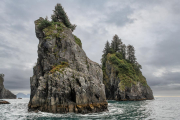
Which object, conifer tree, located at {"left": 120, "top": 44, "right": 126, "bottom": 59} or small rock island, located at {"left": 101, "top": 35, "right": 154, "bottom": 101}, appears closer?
small rock island, located at {"left": 101, "top": 35, "right": 154, "bottom": 101}

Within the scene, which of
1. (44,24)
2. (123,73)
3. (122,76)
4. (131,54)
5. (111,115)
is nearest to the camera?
(111,115)

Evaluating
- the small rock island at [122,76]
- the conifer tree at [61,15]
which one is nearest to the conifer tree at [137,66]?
the small rock island at [122,76]

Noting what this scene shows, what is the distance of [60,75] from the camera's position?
27.1 metres

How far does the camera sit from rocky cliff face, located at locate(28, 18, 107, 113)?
25250 millimetres

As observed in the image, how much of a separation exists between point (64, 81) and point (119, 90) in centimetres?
4919

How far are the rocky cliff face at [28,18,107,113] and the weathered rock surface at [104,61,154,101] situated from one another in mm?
37985

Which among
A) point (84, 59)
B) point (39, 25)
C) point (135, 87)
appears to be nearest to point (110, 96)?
point (135, 87)

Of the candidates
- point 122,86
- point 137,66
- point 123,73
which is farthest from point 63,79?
point 137,66

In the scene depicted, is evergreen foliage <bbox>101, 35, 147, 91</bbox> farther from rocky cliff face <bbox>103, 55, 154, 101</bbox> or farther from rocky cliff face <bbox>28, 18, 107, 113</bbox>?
rocky cliff face <bbox>28, 18, 107, 113</bbox>

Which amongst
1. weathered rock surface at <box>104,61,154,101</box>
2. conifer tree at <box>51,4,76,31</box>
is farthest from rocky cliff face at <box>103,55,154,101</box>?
conifer tree at <box>51,4,76,31</box>

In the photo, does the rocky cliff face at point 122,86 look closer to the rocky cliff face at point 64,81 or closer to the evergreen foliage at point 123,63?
the evergreen foliage at point 123,63

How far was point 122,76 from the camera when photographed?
74812 mm

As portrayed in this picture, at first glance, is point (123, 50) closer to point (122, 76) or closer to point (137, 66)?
point (137, 66)

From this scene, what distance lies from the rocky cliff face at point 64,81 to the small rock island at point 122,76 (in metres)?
38.4
